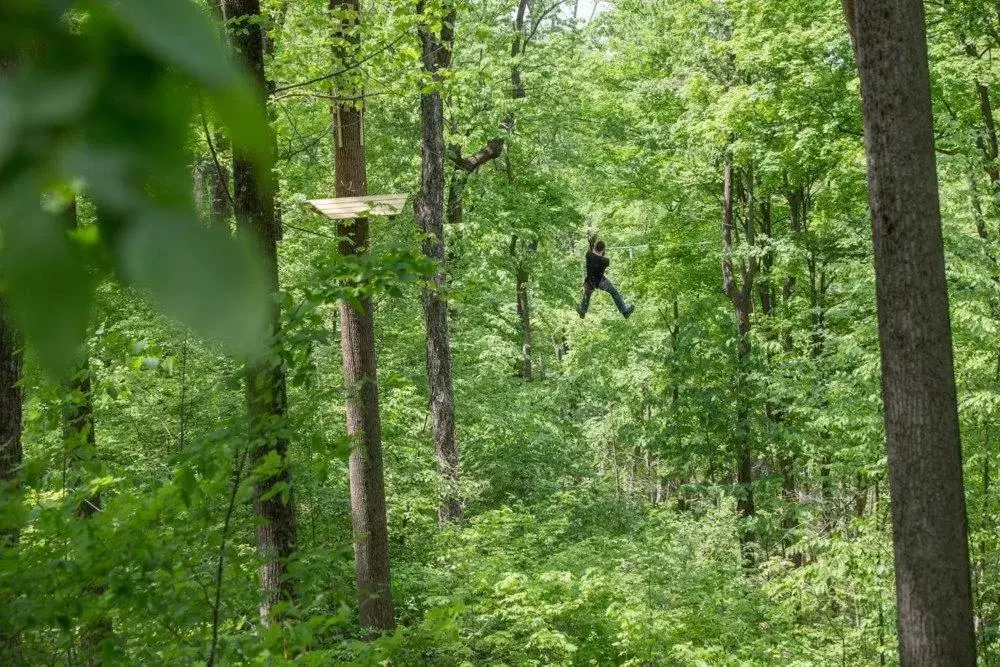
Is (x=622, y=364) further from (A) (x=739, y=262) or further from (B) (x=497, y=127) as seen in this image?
(B) (x=497, y=127)

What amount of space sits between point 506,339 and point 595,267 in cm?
764

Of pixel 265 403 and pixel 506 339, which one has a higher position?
pixel 265 403

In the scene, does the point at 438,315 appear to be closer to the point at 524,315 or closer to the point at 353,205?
the point at 353,205

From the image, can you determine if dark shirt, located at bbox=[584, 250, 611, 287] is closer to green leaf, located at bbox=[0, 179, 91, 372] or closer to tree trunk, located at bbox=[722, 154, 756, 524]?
tree trunk, located at bbox=[722, 154, 756, 524]

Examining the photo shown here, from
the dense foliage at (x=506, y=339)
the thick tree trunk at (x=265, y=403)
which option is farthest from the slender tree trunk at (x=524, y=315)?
the thick tree trunk at (x=265, y=403)

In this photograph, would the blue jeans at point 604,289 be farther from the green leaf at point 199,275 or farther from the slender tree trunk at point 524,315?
the green leaf at point 199,275

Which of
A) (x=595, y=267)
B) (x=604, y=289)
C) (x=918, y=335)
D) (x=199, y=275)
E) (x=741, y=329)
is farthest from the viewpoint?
(x=741, y=329)

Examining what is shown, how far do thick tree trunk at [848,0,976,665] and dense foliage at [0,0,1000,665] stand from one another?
8.72ft

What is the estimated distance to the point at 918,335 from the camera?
5.36 meters

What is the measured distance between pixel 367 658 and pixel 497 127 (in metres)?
15.5

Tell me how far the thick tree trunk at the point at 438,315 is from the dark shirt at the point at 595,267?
1.98 metres

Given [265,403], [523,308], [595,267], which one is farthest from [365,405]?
[523,308]

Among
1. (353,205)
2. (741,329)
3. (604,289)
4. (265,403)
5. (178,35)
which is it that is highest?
(353,205)

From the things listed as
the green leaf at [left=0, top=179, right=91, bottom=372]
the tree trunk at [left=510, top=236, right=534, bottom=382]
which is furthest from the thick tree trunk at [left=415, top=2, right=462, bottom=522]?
the green leaf at [left=0, top=179, right=91, bottom=372]
